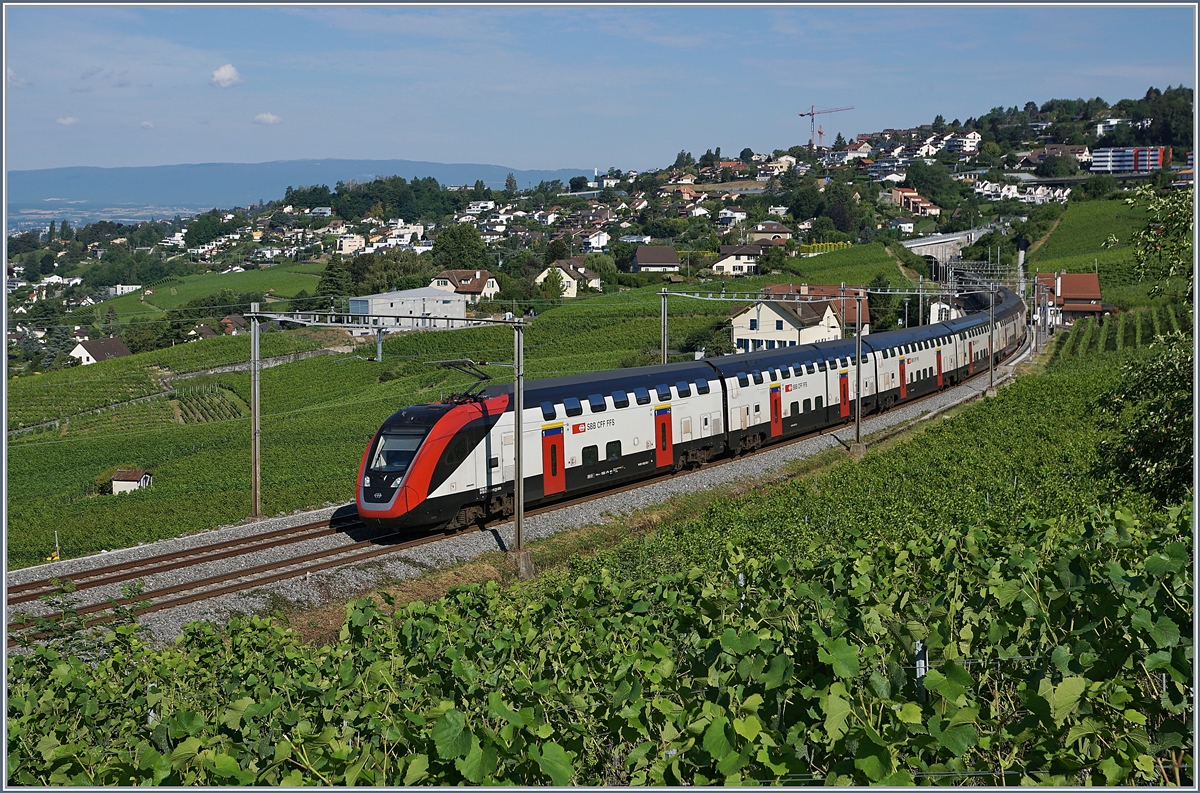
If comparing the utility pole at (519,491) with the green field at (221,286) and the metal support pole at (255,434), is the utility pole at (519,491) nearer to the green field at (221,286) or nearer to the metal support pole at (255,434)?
the metal support pole at (255,434)

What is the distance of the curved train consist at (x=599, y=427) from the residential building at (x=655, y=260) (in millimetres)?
84431

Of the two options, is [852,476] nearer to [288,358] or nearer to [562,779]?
[562,779]

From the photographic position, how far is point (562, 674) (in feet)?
28.3

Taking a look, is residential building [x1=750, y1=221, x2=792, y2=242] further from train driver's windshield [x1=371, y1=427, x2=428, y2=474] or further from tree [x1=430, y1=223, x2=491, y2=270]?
train driver's windshield [x1=371, y1=427, x2=428, y2=474]

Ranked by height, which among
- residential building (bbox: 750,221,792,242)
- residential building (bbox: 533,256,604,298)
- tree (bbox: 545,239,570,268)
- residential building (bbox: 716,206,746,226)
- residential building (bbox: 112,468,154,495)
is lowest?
residential building (bbox: 112,468,154,495)

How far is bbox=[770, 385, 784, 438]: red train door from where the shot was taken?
1270 inches

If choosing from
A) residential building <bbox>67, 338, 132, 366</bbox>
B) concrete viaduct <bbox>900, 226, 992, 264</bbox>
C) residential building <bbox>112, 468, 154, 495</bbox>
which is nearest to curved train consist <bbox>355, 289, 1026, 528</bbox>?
residential building <bbox>112, 468, 154, 495</bbox>

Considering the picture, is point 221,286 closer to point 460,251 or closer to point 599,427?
point 460,251

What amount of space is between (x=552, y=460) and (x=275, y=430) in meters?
28.4

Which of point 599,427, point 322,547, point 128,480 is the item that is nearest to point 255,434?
point 322,547

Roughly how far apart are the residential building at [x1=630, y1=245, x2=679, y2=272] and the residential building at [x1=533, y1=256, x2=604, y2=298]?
1139cm

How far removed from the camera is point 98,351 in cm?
8800

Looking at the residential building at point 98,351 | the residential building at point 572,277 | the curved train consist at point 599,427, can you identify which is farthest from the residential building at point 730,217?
the curved train consist at point 599,427

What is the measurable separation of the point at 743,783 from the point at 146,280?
149921 millimetres
